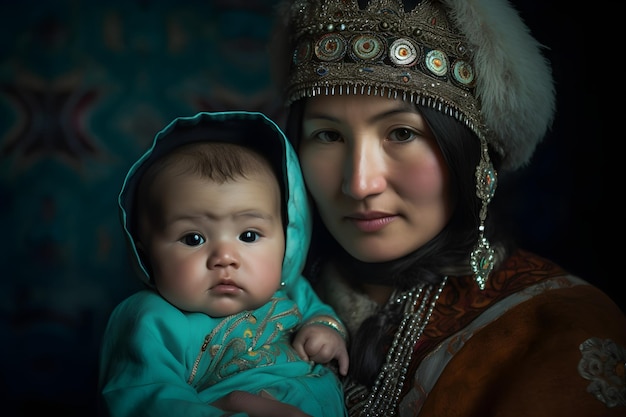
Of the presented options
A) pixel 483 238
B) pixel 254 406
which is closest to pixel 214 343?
pixel 254 406

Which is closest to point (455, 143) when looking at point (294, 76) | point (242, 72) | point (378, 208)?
point (378, 208)

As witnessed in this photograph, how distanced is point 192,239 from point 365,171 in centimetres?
34

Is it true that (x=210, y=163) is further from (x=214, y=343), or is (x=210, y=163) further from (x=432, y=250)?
(x=432, y=250)

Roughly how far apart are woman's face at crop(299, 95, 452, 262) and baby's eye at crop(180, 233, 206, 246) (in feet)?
0.93

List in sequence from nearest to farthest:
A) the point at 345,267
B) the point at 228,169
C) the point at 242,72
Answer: the point at 228,169 → the point at 345,267 → the point at 242,72

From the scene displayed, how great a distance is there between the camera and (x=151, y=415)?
0.93 m

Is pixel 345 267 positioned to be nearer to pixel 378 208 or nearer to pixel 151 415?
pixel 378 208

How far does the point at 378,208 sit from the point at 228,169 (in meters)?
0.29

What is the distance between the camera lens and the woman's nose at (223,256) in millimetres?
1086

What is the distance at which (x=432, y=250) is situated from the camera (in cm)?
129

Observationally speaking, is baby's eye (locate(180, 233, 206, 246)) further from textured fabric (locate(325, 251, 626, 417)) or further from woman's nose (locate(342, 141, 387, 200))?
textured fabric (locate(325, 251, 626, 417))

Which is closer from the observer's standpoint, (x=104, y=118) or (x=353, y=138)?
(x=353, y=138)

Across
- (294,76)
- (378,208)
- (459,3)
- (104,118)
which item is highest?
(459,3)

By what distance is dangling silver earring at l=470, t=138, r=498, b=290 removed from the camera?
1195mm
